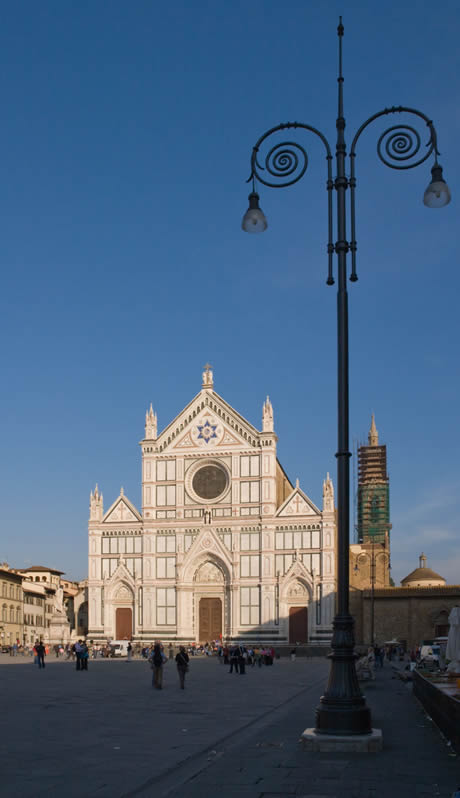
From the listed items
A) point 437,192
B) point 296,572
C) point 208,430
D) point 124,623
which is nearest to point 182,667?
point 437,192

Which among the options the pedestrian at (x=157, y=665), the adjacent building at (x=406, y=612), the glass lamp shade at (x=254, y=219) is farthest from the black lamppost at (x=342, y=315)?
the adjacent building at (x=406, y=612)

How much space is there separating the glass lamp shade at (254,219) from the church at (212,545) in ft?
180

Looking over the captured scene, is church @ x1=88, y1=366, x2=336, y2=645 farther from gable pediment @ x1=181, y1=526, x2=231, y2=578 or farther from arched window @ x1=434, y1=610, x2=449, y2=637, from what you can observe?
arched window @ x1=434, y1=610, x2=449, y2=637

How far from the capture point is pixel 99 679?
31.8 m

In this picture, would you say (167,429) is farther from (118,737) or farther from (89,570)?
(118,737)

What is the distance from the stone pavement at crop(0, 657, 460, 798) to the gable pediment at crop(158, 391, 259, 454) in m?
47.3

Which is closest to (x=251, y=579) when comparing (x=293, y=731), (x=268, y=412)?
(x=268, y=412)

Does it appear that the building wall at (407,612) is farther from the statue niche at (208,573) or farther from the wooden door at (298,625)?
the statue niche at (208,573)

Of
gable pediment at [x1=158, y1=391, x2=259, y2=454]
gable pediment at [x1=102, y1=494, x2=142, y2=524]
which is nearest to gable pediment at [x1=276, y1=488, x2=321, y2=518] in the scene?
gable pediment at [x1=158, y1=391, x2=259, y2=454]

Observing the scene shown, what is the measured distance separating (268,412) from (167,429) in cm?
853

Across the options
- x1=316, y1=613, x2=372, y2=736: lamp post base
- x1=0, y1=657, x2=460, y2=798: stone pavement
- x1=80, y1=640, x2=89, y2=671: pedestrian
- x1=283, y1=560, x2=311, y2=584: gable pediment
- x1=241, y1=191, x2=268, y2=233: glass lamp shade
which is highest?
x1=241, y1=191, x2=268, y2=233: glass lamp shade

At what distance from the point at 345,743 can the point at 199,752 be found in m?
2.11

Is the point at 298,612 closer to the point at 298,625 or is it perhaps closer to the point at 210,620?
the point at 298,625

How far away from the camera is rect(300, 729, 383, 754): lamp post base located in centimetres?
1160
